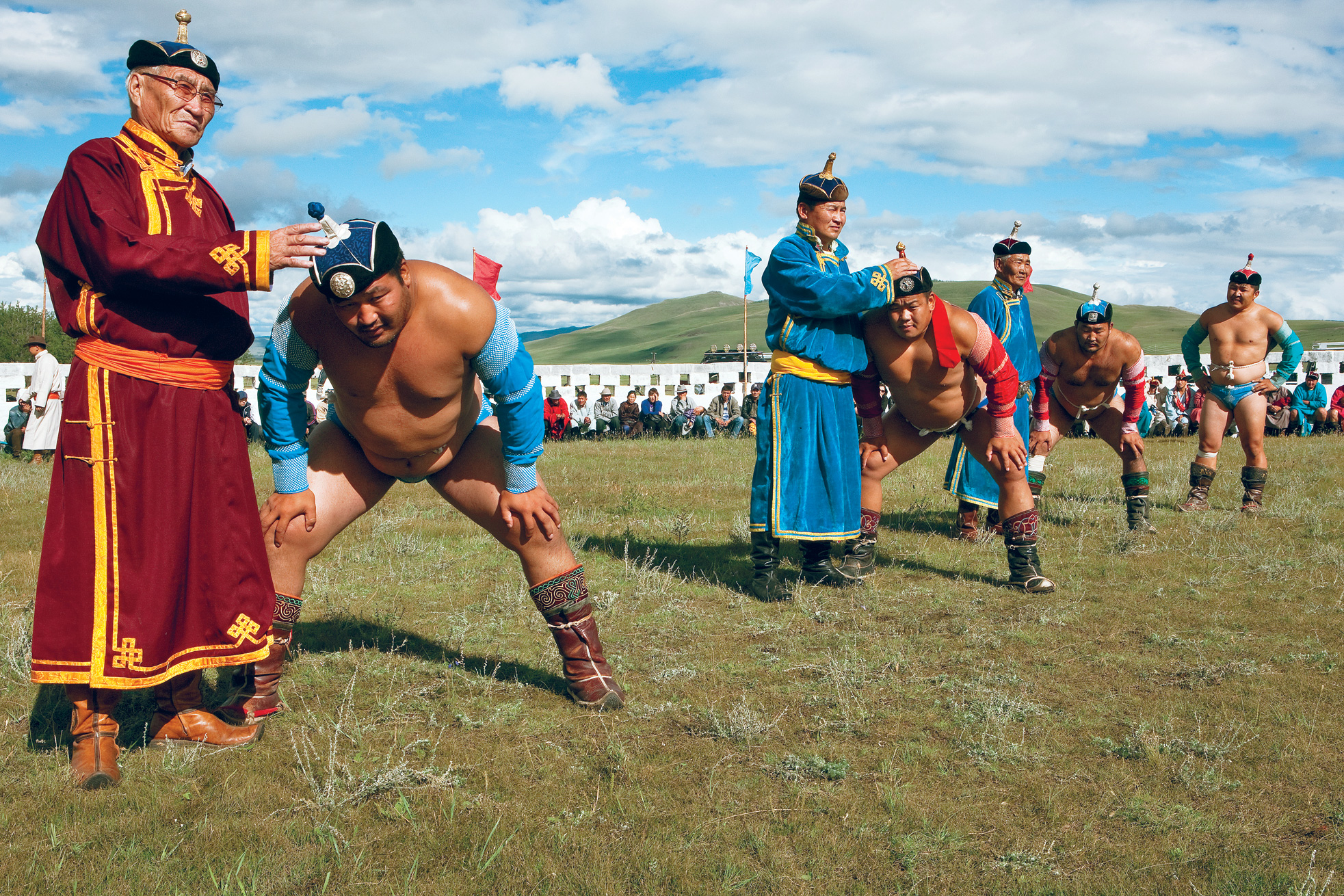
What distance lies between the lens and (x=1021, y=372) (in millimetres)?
7180

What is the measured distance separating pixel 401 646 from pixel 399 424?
1526 millimetres

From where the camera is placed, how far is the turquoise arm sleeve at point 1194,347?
29.6 feet

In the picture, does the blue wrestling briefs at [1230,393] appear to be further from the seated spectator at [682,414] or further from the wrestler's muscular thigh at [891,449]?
the seated spectator at [682,414]

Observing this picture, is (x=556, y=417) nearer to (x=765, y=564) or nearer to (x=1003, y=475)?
(x=765, y=564)

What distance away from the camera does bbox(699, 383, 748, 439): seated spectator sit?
1875cm

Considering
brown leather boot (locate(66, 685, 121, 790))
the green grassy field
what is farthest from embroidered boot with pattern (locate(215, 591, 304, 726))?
brown leather boot (locate(66, 685, 121, 790))

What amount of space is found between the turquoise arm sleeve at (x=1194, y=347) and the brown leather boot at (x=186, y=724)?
27.4 ft

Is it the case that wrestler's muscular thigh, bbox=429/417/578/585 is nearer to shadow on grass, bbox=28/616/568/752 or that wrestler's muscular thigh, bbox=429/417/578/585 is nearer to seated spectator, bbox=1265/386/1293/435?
shadow on grass, bbox=28/616/568/752

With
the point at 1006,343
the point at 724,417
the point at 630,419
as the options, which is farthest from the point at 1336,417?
the point at 1006,343

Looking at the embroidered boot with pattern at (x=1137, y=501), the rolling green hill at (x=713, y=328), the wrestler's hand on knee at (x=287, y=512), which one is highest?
the rolling green hill at (x=713, y=328)

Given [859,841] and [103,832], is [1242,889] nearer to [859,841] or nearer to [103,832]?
[859,841]

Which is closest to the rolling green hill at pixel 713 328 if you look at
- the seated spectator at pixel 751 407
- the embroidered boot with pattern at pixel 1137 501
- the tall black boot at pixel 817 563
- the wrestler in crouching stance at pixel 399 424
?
the seated spectator at pixel 751 407

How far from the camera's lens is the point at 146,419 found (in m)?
3.17

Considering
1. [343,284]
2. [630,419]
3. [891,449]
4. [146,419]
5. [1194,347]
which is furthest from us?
[630,419]
